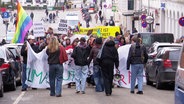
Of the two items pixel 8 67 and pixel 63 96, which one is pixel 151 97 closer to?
pixel 63 96

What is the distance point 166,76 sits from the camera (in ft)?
75.9

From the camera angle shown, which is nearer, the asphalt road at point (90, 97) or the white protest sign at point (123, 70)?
the asphalt road at point (90, 97)

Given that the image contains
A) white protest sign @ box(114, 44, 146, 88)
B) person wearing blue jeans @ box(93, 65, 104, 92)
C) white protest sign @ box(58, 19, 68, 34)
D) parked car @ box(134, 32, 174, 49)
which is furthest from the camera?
parked car @ box(134, 32, 174, 49)

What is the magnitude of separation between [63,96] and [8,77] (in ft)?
9.57

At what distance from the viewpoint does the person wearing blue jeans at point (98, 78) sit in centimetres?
2205

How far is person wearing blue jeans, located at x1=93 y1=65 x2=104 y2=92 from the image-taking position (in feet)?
72.3

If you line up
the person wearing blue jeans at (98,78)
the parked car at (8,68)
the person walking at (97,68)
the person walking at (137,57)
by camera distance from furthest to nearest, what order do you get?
the parked car at (8,68) < the person wearing blue jeans at (98,78) < the person walking at (97,68) < the person walking at (137,57)

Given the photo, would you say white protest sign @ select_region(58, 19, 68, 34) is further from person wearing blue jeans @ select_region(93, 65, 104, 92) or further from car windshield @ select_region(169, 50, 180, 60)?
person wearing blue jeans @ select_region(93, 65, 104, 92)

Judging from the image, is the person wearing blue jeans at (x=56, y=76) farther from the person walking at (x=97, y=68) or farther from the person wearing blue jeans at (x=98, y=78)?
the person wearing blue jeans at (x=98, y=78)

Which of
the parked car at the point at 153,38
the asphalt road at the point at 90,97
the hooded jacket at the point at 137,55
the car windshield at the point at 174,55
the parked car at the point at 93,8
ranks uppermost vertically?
the hooded jacket at the point at 137,55

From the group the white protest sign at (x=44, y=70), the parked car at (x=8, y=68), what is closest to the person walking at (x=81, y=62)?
the white protest sign at (x=44, y=70)

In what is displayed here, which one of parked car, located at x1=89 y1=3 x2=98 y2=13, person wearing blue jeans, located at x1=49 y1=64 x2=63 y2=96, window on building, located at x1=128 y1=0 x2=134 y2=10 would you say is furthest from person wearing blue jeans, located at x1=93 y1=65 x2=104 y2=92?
parked car, located at x1=89 y1=3 x2=98 y2=13

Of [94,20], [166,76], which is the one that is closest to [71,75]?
[166,76]

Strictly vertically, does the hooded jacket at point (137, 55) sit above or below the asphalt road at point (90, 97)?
above
